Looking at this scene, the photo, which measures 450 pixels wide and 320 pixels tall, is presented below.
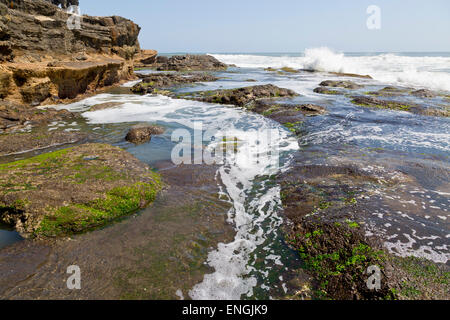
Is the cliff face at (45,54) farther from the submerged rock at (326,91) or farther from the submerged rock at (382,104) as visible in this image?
the submerged rock at (382,104)

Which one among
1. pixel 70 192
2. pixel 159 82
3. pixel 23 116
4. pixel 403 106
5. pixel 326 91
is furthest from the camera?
pixel 159 82

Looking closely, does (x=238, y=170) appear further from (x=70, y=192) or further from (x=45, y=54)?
(x=45, y=54)

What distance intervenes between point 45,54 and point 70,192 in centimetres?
1213

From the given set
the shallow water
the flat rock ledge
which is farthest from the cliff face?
the flat rock ledge

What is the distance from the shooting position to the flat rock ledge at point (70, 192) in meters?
3.55

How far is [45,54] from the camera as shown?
1248 centimetres

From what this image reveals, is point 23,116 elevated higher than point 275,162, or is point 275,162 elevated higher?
point 23,116

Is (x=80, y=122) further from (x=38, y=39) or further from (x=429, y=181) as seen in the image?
(x=429, y=181)

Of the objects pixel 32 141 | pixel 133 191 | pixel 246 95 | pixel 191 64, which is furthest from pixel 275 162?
pixel 191 64

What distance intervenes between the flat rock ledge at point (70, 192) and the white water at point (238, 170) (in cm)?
164

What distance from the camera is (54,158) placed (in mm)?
4883

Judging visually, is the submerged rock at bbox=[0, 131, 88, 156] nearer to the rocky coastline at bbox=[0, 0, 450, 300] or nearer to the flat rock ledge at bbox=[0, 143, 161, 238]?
the rocky coastline at bbox=[0, 0, 450, 300]

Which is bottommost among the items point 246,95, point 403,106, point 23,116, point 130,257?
point 130,257

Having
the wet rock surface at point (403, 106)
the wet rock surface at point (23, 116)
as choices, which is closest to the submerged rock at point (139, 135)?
the wet rock surface at point (23, 116)
